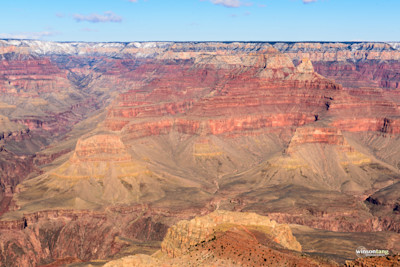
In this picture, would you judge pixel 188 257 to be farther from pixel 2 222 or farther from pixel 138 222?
pixel 2 222

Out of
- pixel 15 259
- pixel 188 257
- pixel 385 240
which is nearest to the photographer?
pixel 188 257

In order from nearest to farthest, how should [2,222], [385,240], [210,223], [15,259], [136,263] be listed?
[136,263] < [210,223] < [385,240] < [15,259] < [2,222]

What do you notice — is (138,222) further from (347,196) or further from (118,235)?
(347,196)

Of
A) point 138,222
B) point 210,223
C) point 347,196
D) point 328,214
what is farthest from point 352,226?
point 210,223

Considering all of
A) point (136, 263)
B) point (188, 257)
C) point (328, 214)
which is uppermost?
point (188, 257)

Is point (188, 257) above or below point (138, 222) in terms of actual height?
above

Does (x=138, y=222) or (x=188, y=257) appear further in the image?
(x=138, y=222)
